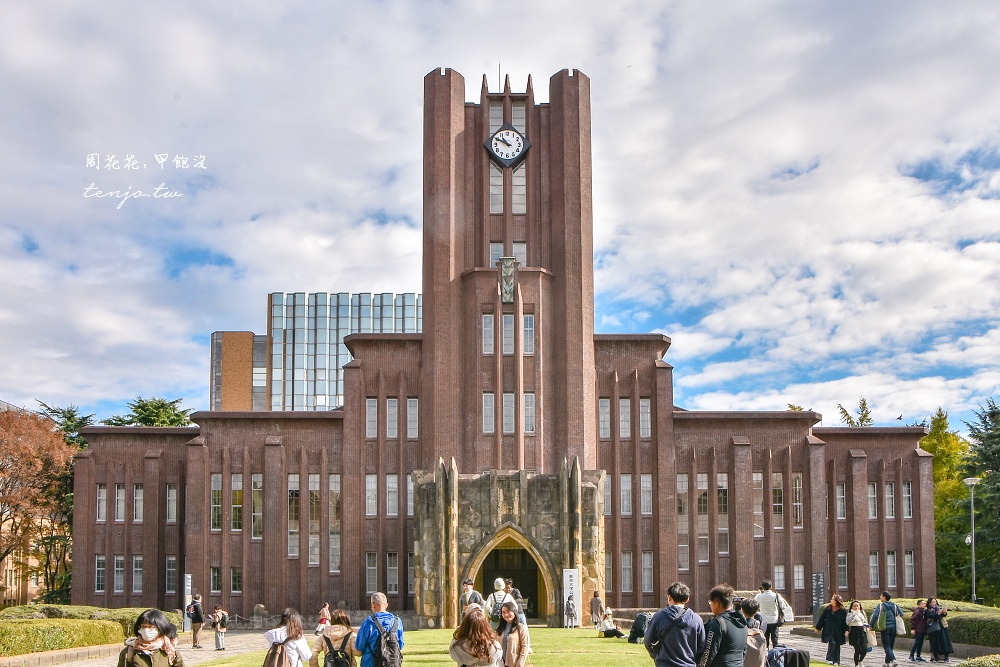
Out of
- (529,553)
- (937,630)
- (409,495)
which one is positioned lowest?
(937,630)

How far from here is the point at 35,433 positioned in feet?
173

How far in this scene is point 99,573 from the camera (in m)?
46.9

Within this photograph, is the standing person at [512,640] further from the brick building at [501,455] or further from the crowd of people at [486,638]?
the brick building at [501,455]

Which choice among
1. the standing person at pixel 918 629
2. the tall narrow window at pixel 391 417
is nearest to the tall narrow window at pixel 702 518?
the tall narrow window at pixel 391 417

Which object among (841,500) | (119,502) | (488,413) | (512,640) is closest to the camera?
(512,640)

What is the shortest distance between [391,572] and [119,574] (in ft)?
39.6

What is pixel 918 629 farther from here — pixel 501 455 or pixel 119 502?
pixel 119 502

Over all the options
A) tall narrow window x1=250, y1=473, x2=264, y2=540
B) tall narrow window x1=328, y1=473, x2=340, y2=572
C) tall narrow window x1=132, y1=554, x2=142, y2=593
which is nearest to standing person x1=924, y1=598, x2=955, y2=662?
tall narrow window x1=328, y1=473, x2=340, y2=572

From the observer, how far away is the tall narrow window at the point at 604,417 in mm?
46438

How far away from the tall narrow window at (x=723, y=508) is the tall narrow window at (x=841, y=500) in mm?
5168

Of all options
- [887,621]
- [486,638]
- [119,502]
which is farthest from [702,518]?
[486,638]

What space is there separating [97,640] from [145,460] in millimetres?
16188

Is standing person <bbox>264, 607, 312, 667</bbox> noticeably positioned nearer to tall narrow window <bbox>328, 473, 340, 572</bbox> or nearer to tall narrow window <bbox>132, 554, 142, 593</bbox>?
A: tall narrow window <bbox>328, 473, 340, 572</bbox>

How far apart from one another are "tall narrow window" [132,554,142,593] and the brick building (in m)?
0.09
